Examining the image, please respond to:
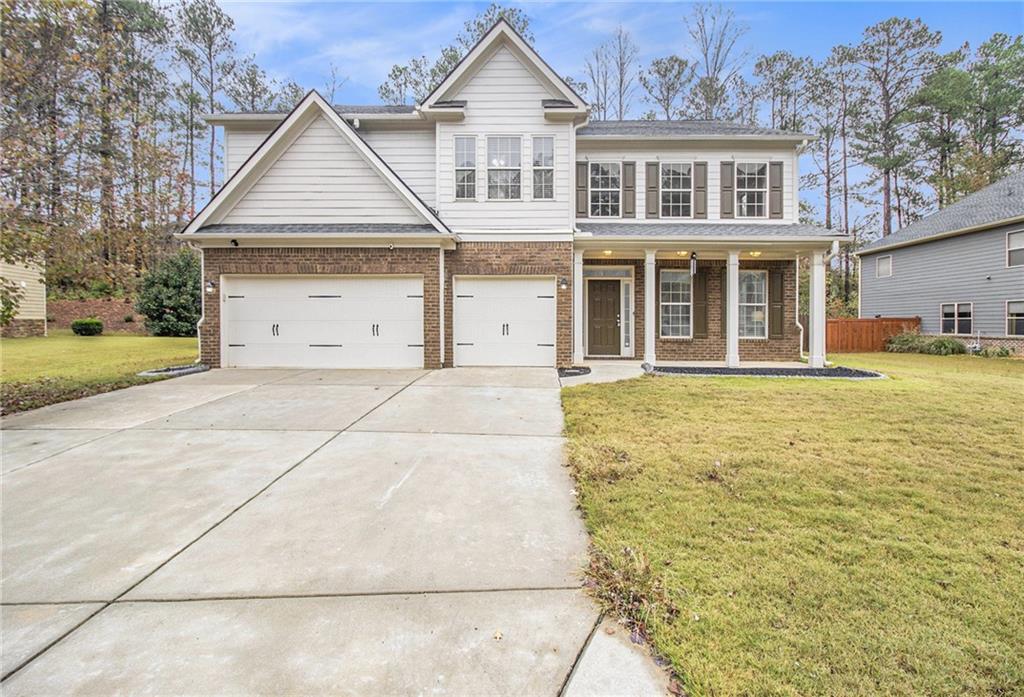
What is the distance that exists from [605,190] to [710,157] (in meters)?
2.88

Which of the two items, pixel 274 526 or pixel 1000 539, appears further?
pixel 274 526

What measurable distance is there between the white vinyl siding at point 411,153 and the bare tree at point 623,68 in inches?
553

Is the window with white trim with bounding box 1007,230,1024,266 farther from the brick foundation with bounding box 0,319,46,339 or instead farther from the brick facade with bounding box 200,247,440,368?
the brick foundation with bounding box 0,319,46,339

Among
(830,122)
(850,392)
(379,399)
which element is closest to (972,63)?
(830,122)

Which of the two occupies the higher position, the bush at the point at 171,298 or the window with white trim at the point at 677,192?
the window with white trim at the point at 677,192

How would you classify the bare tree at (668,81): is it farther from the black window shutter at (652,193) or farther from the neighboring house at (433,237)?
the neighboring house at (433,237)

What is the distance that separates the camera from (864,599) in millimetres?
2367

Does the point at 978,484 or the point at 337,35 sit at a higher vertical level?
the point at 337,35

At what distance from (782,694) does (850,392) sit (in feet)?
25.4

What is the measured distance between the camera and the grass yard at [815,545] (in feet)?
6.41

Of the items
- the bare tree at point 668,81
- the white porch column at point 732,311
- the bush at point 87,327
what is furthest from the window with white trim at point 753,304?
the bush at point 87,327

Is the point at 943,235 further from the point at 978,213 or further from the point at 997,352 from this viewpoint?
the point at 997,352

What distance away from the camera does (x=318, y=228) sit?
424 inches

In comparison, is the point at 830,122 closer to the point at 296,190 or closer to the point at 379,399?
the point at 296,190
